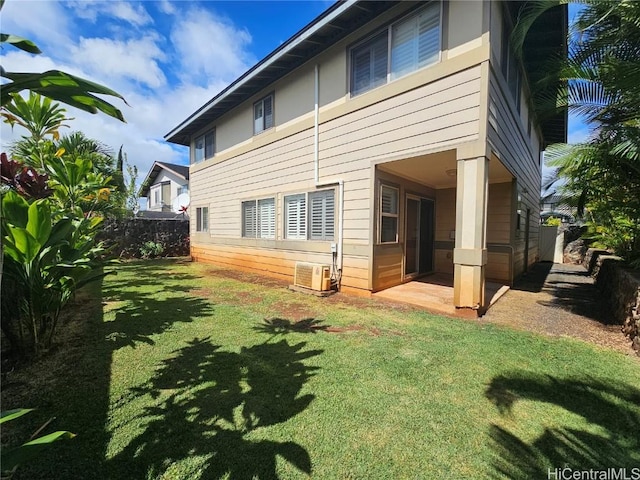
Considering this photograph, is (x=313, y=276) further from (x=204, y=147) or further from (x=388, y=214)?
(x=204, y=147)

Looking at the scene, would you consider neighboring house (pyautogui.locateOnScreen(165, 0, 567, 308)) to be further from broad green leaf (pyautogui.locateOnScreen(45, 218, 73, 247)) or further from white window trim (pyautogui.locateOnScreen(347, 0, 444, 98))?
broad green leaf (pyautogui.locateOnScreen(45, 218, 73, 247))

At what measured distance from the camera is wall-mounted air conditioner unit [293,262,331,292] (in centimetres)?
654

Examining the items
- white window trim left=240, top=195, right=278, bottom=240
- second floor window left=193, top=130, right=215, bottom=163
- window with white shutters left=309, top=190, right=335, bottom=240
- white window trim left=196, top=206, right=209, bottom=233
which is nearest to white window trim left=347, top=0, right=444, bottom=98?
window with white shutters left=309, top=190, right=335, bottom=240

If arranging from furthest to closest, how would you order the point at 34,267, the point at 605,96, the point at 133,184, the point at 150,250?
the point at 133,184 → the point at 150,250 → the point at 605,96 → the point at 34,267

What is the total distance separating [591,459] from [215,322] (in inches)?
167

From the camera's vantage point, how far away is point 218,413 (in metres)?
2.32

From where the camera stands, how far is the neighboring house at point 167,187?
70.9ft

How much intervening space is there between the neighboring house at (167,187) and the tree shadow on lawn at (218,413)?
19643 mm

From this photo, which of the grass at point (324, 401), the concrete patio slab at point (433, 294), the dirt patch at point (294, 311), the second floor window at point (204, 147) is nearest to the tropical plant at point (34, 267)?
the grass at point (324, 401)

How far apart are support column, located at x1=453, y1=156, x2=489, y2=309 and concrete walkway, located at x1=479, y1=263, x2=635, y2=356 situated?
470mm

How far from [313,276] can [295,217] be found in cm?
193

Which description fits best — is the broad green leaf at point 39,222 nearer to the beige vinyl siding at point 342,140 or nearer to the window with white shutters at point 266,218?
the beige vinyl siding at point 342,140

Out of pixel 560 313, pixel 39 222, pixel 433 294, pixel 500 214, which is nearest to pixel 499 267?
pixel 500 214

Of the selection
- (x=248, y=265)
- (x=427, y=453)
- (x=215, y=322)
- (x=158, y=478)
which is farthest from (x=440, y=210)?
(x=158, y=478)
